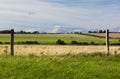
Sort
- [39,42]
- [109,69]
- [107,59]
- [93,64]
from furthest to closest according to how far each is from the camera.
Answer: [39,42] → [107,59] → [93,64] → [109,69]

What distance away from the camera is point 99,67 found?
11.4m

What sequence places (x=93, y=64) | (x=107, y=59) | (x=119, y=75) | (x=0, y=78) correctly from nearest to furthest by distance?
(x=0, y=78), (x=119, y=75), (x=93, y=64), (x=107, y=59)

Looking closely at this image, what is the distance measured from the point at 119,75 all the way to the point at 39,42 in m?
34.2

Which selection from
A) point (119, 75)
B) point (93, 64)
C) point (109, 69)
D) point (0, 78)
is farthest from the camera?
point (93, 64)

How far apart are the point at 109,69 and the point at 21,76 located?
2762mm

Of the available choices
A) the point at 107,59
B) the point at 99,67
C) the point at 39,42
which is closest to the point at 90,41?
the point at 39,42

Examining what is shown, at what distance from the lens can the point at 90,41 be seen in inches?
1853

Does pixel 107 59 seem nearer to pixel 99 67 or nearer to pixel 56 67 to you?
pixel 99 67

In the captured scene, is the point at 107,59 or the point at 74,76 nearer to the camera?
the point at 74,76

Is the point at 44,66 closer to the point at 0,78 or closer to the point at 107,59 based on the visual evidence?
the point at 0,78

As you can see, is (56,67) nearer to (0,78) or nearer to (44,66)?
(44,66)

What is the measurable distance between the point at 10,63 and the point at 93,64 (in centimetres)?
275

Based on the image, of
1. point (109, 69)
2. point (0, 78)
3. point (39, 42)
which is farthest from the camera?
point (39, 42)

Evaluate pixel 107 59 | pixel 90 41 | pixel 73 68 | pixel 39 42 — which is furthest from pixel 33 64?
pixel 90 41
